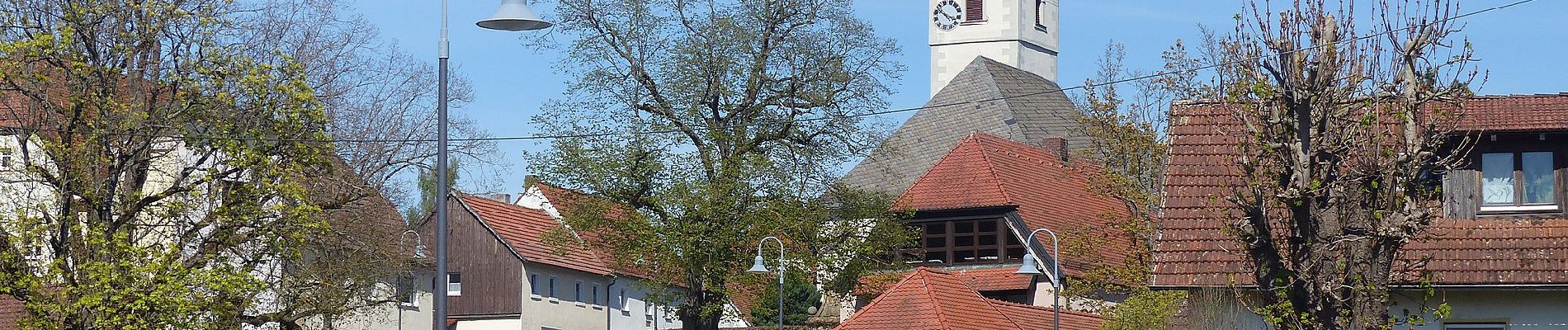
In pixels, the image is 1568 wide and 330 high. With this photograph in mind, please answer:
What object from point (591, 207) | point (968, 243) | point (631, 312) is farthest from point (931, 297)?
point (631, 312)

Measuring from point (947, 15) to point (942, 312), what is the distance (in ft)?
198

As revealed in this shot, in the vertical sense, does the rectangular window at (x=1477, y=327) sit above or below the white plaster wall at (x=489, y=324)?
above

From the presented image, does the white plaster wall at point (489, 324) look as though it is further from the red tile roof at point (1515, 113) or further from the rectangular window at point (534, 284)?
the red tile roof at point (1515, 113)

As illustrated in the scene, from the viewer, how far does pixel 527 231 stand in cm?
6094

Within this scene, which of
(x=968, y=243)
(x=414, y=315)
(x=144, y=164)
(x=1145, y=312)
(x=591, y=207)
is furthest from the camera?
(x=414, y=315)

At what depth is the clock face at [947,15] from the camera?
3824 inches

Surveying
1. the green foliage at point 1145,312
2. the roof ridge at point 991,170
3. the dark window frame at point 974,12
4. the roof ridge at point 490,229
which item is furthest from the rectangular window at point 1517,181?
the dark window frame at point 974,12

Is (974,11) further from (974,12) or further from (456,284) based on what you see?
(456,284)

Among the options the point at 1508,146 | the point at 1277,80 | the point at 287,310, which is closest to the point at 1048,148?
the point at 287,310

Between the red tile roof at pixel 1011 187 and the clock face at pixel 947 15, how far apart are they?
4337cm

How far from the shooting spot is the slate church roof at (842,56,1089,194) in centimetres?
6506

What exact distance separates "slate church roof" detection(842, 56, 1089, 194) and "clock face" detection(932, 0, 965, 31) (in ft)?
83.8

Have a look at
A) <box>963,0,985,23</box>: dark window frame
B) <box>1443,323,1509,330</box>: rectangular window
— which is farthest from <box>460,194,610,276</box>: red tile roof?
<box>963,0,985,23</box>: dark window frame

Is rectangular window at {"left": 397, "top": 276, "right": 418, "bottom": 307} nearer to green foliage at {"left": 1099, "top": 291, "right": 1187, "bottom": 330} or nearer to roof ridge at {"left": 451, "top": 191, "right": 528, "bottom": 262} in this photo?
roof ridge at {"left": 451, "top": 191, "right": 528, "bottom": 262}
